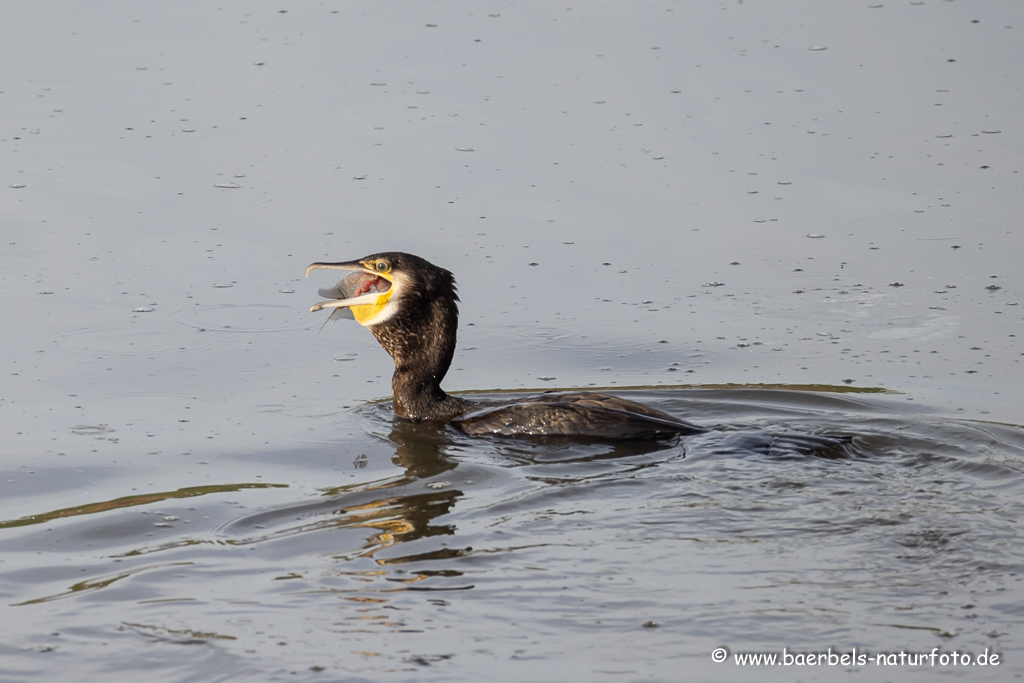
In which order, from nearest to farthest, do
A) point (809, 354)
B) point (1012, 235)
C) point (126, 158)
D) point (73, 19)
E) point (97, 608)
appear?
1. point (97, 608)
2. point (809, 354)
3. point (1012, 235)
4. point (126, 158)
5. point (73, 19)

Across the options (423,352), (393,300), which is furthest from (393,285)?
(423,352)

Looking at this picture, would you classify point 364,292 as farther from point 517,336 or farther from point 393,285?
point 517,336

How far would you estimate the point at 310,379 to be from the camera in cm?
830

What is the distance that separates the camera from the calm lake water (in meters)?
5.00

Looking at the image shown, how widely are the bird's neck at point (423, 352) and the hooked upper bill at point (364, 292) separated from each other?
110 mm

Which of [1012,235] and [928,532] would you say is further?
[1012,235]

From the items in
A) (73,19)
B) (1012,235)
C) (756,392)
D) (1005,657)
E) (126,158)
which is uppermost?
(73,19)

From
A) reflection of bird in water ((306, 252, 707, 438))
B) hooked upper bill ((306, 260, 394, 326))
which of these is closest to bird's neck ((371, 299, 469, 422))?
reflection of bird in water ((306, 252, 707, 438))

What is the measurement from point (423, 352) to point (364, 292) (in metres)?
0.56

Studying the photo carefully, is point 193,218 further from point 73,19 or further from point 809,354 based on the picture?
point 73,19

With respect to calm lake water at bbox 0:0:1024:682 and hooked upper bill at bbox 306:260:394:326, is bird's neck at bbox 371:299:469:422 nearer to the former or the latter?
hooked upper bill at bbox 306:260:394:326

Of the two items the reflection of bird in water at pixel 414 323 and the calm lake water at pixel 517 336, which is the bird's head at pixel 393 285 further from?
the calm lake water at pixel 517 336

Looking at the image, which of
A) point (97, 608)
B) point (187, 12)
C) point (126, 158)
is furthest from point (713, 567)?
point (187, 12)

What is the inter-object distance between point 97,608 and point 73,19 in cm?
1241
